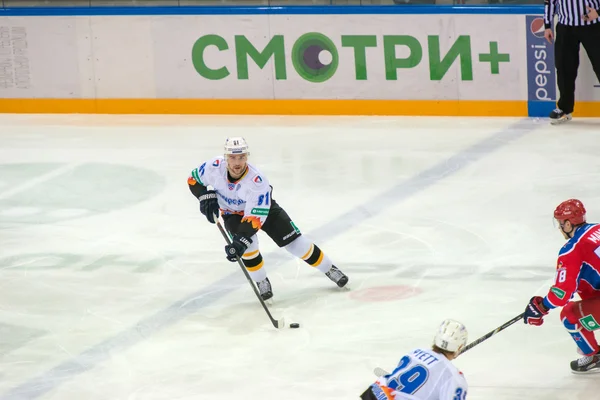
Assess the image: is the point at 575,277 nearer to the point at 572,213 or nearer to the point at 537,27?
the point at 572,213

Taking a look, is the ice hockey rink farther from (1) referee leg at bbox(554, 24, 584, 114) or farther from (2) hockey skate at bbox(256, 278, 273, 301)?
(1) referee leg at bbox(554, 24, 584, 114)

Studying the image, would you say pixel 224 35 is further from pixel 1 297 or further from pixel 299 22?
pixel 1 297

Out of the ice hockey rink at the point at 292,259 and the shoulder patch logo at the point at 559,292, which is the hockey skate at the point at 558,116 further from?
the shoulder patch logo at the point at 559,292

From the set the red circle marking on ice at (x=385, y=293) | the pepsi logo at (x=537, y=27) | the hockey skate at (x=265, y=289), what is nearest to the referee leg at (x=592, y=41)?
the pepsi logo at (x=537, y=27)

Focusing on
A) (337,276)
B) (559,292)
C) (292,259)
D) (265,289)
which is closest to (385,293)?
(337,276)

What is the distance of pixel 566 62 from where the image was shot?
1020 cm

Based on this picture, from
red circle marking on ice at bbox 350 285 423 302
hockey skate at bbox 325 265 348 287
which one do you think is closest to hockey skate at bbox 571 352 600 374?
red circle marking on ice at bbox 350 285 423 302

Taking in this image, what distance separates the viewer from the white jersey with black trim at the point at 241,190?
6016mm

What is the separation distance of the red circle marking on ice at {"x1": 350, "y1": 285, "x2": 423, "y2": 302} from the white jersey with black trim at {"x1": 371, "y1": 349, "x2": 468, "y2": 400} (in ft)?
7.39

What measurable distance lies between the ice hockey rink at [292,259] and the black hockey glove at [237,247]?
437 millimetres

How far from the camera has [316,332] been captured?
594 cm

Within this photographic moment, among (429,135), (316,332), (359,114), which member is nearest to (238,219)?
(316,332)

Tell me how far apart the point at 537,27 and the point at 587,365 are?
5.95m

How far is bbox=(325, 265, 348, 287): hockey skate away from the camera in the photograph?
257 inches
